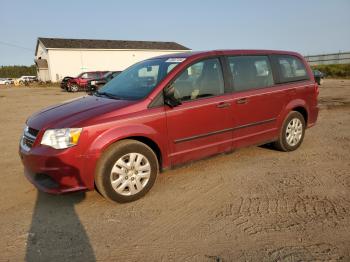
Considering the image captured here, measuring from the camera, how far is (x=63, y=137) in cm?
362

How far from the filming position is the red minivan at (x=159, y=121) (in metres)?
3.67

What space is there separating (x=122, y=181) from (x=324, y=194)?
251 cm

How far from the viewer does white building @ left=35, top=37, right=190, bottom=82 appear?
39.5m

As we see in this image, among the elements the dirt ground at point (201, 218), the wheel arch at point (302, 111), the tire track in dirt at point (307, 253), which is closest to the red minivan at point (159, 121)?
the wheel arch at point (302, 111)

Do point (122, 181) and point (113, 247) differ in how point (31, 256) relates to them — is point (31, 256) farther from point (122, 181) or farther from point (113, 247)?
point (122, 181)

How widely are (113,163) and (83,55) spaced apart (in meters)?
39.5

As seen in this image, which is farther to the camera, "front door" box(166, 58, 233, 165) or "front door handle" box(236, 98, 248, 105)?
"front door handle" box(236, 98, 248, 105)

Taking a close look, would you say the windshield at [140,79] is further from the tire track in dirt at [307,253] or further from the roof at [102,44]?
the roof at [102,44]

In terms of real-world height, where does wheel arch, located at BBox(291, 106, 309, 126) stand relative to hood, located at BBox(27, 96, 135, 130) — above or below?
below

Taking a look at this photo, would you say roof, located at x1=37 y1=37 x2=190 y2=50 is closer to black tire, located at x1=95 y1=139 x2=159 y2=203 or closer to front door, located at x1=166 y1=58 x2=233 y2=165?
front door, located at x1=166 y1=58 x2=233 y2=165

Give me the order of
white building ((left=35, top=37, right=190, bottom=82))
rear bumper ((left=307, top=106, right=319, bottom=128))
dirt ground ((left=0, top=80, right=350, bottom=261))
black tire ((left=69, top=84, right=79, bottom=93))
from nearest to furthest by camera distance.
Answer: dirt ground ((left=0, top=80, right=350, bottom=261))
rear bumper ((left=307, top=106, right=319, bottom=128))
black tire ((left=69, top=84, right=79, bottom=93))
white building ((left=35, top=37, right=190, bottom=82))

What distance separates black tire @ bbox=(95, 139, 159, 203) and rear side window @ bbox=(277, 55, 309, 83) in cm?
293

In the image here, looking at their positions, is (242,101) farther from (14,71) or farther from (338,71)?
(14,71)

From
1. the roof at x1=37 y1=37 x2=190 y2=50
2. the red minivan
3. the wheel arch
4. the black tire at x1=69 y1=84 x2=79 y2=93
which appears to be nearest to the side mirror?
the red minivan
